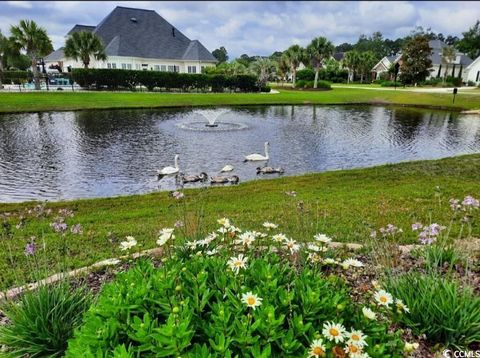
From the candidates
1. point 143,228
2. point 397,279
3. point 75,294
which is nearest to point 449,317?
point 397,279

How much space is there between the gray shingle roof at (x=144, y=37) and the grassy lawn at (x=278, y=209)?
A: 1896 inches

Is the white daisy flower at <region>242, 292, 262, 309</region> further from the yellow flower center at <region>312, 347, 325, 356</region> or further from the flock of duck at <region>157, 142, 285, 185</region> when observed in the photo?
the flock of duck at <region>157, 142, 285, 185</region>

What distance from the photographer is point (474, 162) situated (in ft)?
39.3

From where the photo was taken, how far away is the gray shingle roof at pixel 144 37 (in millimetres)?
52281

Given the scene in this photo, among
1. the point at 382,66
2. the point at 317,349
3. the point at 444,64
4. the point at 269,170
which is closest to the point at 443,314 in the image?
the point at 317,349

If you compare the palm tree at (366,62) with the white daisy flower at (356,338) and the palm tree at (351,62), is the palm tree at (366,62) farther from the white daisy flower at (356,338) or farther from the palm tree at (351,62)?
the white daisy flower at (356,338)

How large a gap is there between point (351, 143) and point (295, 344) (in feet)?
56.5

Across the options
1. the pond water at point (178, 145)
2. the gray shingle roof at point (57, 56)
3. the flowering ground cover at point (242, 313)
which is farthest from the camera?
the gray shingle roof at point (57, 56)

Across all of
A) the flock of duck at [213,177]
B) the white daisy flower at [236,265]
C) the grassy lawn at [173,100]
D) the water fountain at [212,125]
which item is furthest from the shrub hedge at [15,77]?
the white daisy flower at [236,265]

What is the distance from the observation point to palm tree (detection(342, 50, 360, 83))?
236ft

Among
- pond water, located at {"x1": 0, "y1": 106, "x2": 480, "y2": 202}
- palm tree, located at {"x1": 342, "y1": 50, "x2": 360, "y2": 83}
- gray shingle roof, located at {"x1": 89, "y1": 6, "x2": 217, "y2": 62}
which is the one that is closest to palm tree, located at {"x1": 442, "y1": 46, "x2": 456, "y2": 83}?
palm tree, located at {"x1": 342, "y1": 50, "x2": 360, "y2": 83}

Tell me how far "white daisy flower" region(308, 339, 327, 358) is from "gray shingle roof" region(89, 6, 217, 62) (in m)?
55.3

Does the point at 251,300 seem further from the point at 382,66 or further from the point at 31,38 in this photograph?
the point at 382,66

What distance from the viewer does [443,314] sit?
2.75m
